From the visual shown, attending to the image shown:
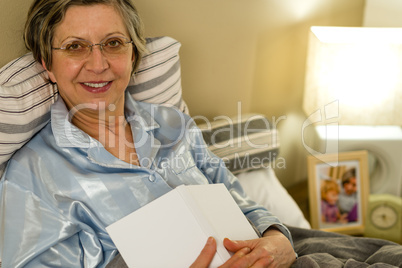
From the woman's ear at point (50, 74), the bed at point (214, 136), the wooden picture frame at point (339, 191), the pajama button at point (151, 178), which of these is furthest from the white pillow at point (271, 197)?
the woman's ear at point (50, 74)

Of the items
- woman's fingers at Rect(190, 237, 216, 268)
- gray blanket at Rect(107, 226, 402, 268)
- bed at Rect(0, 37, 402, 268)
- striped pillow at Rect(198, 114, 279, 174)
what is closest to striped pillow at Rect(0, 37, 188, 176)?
bed at Rect(0, 37, 402, 268)

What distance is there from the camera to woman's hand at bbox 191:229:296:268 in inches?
42.7

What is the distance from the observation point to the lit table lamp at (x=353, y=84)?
194 cm

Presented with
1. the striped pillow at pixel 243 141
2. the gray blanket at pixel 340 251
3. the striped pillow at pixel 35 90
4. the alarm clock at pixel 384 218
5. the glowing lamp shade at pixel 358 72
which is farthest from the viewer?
the alarm clock at pixel 384 218

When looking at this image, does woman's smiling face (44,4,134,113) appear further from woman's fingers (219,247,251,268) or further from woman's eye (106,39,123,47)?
woman's fingers (219,247,251,268)

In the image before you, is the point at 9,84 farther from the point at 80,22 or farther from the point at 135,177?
the point at 135,177

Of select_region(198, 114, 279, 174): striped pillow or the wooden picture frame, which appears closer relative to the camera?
select_region(198, 114, 279, 174): striped pillow

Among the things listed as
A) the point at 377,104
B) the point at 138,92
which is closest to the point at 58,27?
the point at 138,92

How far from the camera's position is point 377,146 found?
2188 mm

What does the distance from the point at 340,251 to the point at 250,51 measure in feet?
3.28

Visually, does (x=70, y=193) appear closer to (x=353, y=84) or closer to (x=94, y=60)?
(x=94, y=60)

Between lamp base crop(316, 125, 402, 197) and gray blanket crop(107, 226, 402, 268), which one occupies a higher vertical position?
lamp base crop(316, 125, 402, 197)

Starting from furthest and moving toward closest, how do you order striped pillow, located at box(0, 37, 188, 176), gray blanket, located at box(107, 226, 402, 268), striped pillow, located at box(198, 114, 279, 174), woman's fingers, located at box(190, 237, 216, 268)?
striped pillow, located at box(198, 114, 279, 174) → gray blanket, located at box(107, 226, 402, 268) → striped pillow, located at box(0, 37, 188, 176) → woman's fingers, located at box(190, 237, 216, 268)

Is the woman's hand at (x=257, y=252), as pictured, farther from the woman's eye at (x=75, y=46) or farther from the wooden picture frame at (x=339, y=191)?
the wooden picture frame at (x=339, y=191)
